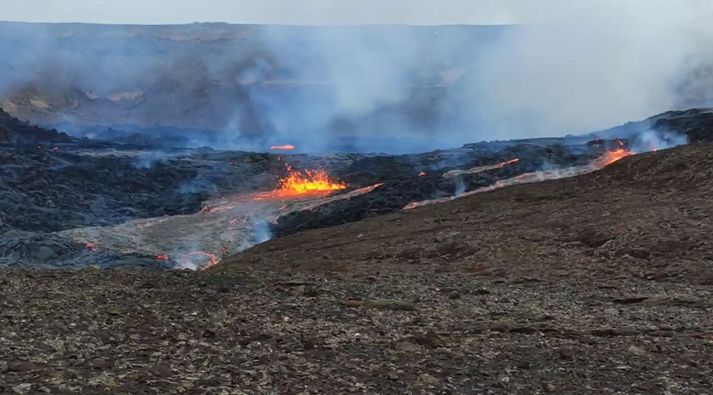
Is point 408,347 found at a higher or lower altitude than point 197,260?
lower

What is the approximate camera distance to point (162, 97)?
67.6m

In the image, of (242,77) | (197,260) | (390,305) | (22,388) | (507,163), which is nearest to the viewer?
(22,388)

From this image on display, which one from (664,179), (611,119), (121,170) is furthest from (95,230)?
(611,119)

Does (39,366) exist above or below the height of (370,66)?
below

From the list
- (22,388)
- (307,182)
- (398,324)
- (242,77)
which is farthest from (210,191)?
(242,77)

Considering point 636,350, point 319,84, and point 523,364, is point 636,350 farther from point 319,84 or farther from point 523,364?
point 319,84

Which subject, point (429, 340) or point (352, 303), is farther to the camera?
point (352, 303)

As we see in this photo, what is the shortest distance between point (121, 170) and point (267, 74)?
37052 millimetres

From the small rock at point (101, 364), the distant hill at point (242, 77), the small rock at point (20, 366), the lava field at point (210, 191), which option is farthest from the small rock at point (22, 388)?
the distant hill at point (242, 77)

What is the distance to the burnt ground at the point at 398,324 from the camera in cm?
528

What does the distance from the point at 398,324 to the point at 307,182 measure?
80.9ft

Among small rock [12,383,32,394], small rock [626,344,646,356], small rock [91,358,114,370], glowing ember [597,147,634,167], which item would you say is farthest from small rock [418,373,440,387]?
glowing ember [597,147,634,167]

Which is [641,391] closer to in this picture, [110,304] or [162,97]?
[110,304]

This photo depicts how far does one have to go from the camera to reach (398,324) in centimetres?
696
